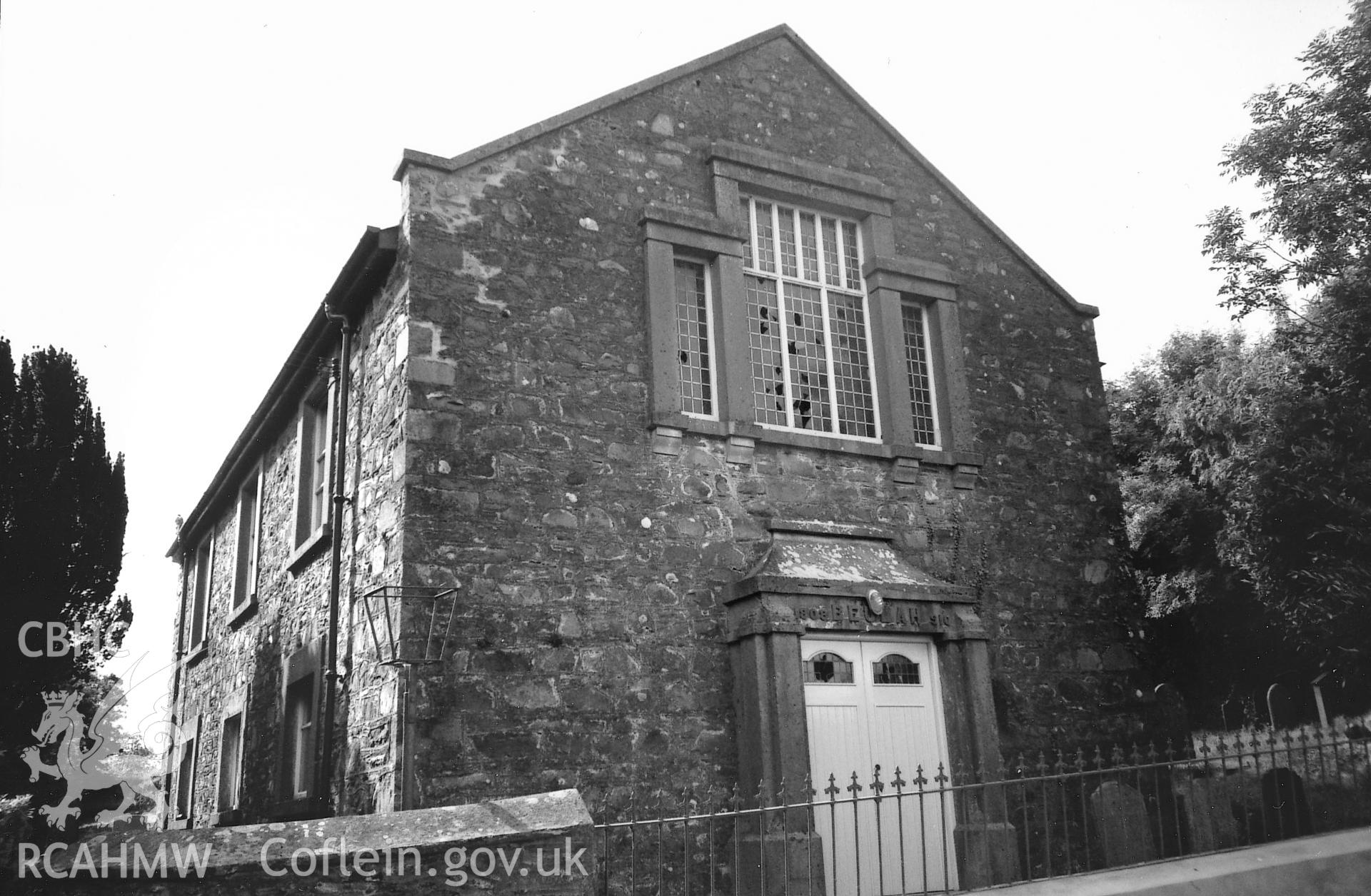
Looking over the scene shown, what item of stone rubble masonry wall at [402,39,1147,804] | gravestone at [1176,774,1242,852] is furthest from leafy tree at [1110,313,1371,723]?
gravestone at [1176,774,1242,852]

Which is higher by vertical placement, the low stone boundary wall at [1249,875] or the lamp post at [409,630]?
the lamp post at [409,630]

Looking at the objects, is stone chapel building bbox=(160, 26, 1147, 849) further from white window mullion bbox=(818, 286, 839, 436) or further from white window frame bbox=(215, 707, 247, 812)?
white window frame bbox=(215, 707, 247, 812)

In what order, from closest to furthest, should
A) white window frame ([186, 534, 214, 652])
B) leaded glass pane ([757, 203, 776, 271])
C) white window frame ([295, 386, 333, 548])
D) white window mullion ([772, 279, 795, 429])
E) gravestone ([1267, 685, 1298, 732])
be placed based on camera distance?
white window mullion ([772, 279, 795, 429]) < leaded glass pane ([757, 203, 776, 271]) < white window frame ([295, 386, 333, 548]) < gravestone ([1267, 685, 1298, 732]) < white window frame ([186, 534, 214, 652])

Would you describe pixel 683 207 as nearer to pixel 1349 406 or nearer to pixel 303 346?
pixel 303 346

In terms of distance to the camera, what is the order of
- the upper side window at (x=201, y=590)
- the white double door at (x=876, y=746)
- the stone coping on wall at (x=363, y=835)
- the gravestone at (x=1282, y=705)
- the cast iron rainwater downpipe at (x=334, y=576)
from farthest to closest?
the upper side window at (x=201, y=590) < the gravestone at (x=1282, y=705) < the cast iron rainwater downpipe at (x=334, y=576) < the white double door at (x=876, y=746) < the stone coping on wall at (x=363, y=835)

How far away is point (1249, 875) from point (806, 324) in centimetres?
683

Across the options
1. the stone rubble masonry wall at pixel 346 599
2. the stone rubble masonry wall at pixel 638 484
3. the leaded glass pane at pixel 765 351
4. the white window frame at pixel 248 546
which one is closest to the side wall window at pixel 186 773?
the stone rubble masonry wall at pixel 346 599

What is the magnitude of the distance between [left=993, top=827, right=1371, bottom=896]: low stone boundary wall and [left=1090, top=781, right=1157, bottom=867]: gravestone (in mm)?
2060

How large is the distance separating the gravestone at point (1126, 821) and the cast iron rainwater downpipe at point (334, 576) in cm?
698

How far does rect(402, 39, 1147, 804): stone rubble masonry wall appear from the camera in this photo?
9.81 m

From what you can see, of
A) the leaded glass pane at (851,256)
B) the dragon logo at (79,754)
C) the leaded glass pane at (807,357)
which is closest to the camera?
the dragon logo at (79,754)

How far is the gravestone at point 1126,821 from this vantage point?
10.5m

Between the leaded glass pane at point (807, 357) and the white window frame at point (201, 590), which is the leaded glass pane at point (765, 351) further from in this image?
the white window frame at point (201, 590)

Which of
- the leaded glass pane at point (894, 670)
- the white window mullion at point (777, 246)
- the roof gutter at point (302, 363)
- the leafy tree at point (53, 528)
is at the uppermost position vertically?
the white window mullion at point (777, 246)
